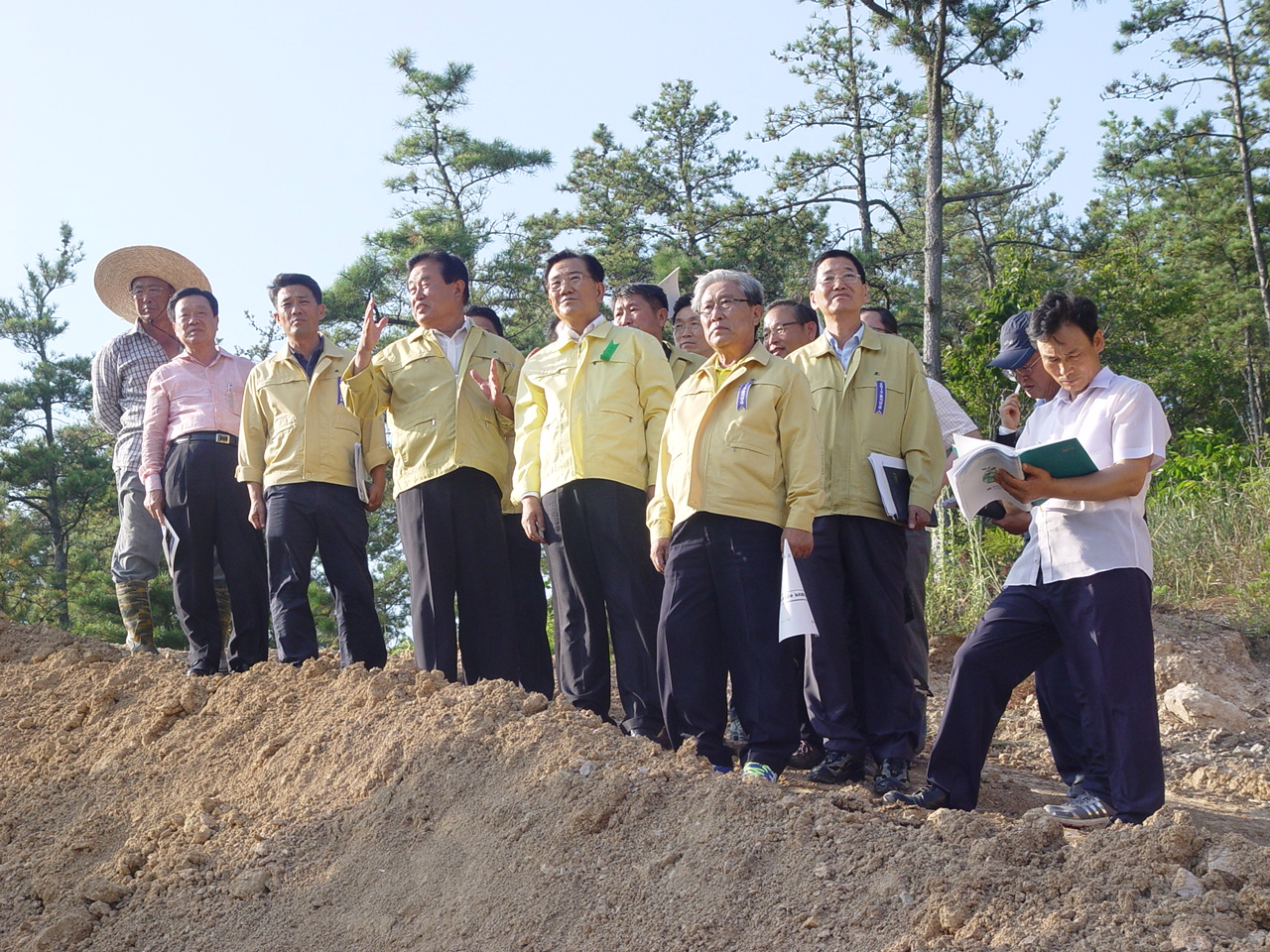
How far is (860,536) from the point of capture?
4.73 meters

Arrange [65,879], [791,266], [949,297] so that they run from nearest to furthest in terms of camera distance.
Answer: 1. [65,879]
2. [791,266]
3. [949,297]

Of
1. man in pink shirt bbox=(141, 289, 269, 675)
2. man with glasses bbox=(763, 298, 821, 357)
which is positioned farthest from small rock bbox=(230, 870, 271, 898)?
man with glasses bbox=(763, 298, 821, 357)

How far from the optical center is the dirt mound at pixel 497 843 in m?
2.88

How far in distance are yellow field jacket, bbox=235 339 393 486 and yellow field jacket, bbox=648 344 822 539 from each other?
1.73m

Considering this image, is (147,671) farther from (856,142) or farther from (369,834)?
(856,142)

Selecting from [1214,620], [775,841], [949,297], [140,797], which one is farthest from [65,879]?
[949,297]

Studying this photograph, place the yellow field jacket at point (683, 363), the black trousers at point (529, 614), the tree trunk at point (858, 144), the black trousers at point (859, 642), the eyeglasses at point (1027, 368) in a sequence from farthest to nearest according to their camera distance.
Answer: the tree trunk at point (858, 144) → the yellow field jacket at point (683, 363) → the black trousers at point (529, 614) → the eyeglasses at point (1027, 368) → the black trousers at point (859, 642)

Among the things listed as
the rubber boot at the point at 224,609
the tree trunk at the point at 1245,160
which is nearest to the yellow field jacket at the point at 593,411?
the rubber boot at the point at 224,609

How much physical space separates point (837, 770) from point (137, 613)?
3.98 meters

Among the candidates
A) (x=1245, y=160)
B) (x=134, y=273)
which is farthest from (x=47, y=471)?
(x=1245, y=160)

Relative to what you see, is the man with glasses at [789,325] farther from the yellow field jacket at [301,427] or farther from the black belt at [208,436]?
the black belt at [208,436]

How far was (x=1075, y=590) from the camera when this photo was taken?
Answer: 3896mm

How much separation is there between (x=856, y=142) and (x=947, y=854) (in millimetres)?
19036

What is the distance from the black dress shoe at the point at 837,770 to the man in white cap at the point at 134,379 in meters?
3.82
